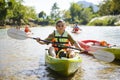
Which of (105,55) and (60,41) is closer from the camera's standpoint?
(105,55)

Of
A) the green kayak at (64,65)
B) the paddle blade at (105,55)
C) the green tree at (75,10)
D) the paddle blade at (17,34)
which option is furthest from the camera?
the green tree at (75,10)

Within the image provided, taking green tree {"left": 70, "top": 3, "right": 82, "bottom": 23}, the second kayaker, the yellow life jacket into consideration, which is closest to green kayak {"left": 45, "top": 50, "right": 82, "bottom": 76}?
the second kayaker

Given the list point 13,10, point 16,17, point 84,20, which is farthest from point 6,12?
point 84,20

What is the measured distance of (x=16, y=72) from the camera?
9.12 metres

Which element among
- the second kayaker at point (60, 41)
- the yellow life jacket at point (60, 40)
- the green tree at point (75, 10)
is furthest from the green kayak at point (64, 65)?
the green tree at point (75, 10)

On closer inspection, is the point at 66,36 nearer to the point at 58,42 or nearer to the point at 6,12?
the point at 58,42

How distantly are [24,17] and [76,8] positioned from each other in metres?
39.0

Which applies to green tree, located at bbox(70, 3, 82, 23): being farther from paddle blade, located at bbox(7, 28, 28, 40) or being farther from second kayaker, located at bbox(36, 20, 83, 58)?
second kayaker, located at bbox(36, 20, 83, 58)

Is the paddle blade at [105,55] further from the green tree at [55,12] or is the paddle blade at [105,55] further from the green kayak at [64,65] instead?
the green tree at [55,12]

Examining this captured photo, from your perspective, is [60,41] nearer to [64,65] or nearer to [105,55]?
[64,65]

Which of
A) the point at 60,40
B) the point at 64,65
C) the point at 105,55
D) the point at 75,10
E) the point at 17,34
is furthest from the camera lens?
the point at 75,10

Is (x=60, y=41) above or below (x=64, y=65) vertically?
above

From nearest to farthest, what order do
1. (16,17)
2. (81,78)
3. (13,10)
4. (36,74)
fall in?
(81,78) → (36,74) → (13,10) → (16,17)

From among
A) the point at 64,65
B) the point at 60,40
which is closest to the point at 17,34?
the point at 60,40
